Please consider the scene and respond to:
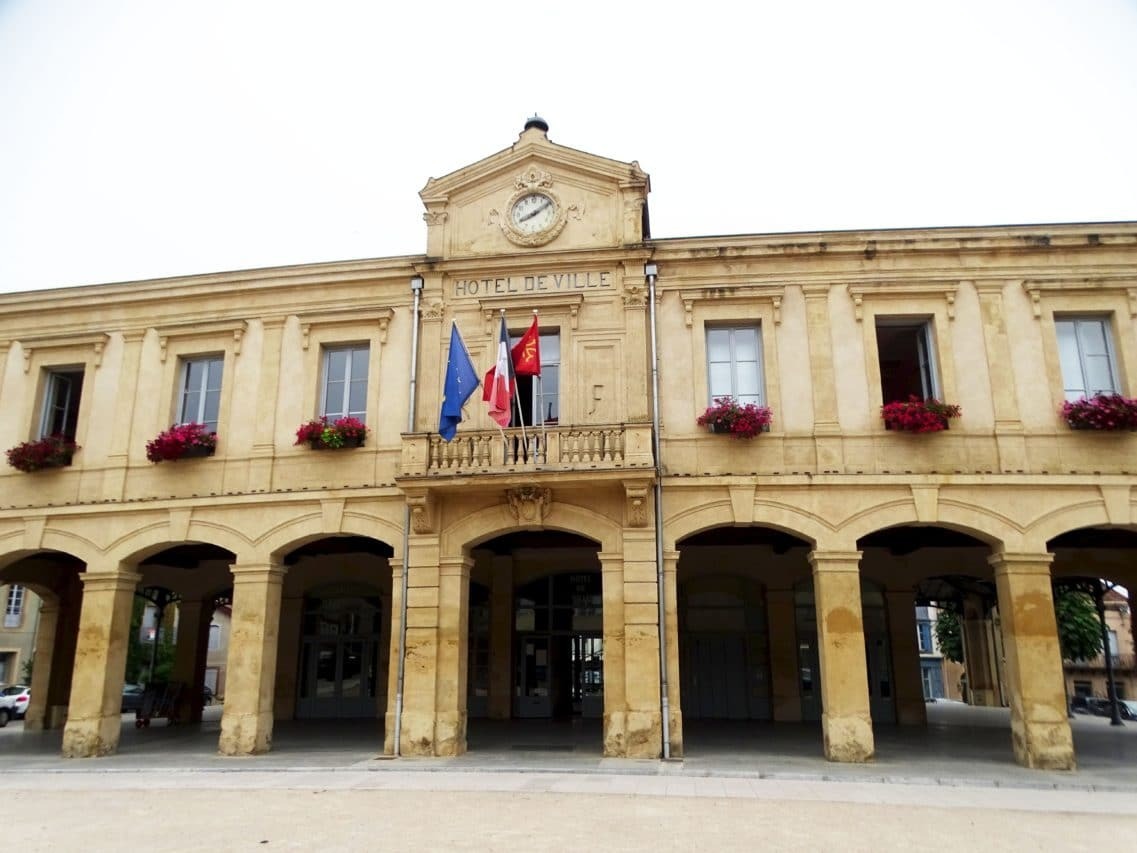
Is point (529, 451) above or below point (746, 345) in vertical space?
below

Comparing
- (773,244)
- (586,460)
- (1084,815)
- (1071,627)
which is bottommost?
(1084,815)

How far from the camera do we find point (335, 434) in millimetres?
13758

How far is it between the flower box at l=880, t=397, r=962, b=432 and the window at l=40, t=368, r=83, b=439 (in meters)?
14.4

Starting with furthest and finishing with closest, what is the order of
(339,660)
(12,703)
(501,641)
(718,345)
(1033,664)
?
(12,703) < (339,660) < (501,641) < (718,345) < (1033,664)

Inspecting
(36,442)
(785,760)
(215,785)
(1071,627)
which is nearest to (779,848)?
(785,760)

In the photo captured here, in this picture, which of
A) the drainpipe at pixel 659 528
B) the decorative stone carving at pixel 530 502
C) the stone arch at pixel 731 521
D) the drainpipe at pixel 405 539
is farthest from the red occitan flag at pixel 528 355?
the stone arch at pixel 731 521

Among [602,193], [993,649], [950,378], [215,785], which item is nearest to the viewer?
[215,785]

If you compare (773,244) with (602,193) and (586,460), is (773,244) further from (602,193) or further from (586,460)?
(586,460)

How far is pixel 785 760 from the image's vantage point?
39.5 feet

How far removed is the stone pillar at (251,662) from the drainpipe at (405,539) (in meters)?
2.32

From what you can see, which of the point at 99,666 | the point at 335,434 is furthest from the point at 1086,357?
the point at 99,666

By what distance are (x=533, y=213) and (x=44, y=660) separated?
50.7 feet

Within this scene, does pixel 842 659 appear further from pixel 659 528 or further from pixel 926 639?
pixel 926 639

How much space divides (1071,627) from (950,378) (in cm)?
2674
